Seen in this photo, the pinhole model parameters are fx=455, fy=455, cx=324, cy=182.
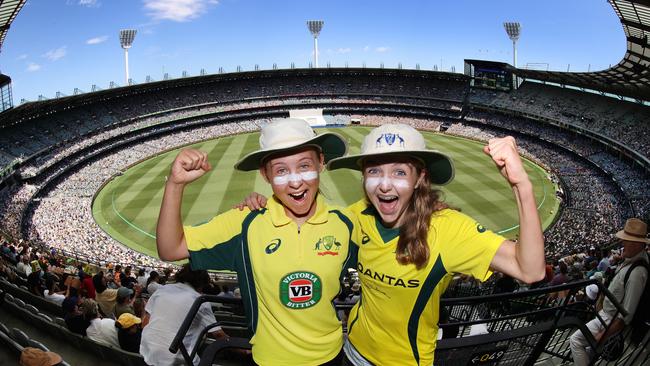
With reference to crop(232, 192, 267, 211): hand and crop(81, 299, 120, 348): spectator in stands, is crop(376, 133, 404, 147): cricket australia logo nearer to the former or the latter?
crop(232, 192, 267, 211): hand

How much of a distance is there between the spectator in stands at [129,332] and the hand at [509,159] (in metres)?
5.30

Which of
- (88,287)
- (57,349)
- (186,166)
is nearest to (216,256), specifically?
(186,166)

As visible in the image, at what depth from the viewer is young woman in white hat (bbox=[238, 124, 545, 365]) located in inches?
117

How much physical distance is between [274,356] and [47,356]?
10.3 feet

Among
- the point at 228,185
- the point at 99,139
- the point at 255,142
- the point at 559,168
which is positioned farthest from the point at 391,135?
the point at 99,139

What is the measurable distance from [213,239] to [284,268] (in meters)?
0.61

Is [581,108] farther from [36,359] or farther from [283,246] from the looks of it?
[36,359]

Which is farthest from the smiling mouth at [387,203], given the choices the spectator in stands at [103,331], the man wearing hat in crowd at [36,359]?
the spectator in stands at [103,331]

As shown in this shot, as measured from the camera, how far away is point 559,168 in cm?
4319

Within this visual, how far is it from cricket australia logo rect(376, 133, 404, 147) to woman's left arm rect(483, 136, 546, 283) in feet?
1.93

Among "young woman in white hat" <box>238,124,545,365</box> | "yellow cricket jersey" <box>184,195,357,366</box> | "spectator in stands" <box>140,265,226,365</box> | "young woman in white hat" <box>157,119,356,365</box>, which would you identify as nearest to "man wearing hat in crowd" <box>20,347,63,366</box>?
"spectator in stands" <box>140,265,226,365</box>

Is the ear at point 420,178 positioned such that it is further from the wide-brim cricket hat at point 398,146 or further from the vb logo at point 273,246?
the vb logo at point 273,246

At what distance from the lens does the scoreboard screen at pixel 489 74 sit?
68562mm

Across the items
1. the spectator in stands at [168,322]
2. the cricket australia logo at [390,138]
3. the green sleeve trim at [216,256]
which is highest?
the cricket australia logo at [390,138]
